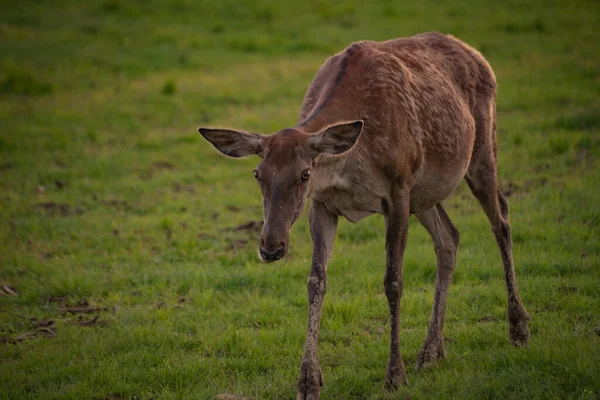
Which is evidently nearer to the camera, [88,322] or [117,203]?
[88,322]

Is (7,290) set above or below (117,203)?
below

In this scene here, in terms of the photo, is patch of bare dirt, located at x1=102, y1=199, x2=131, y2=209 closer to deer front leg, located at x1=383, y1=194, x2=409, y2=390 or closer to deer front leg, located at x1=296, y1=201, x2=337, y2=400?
deer front leg, located at x1=296, y1=201, x2=337, y2=400

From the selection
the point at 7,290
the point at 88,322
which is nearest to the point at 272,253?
the point at 88,322

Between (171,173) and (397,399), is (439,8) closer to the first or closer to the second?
(171,173)

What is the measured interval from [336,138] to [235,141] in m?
0.82

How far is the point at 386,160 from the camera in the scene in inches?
242

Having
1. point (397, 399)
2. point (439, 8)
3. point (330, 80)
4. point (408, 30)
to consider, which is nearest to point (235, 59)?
point (408, 30)

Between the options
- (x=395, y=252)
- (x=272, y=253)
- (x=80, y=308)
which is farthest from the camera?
(x=80, y=308)

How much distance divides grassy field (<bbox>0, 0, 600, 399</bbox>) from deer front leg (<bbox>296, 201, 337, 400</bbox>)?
0.76 ft

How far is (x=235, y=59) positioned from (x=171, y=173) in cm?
672

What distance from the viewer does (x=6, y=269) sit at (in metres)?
9.43

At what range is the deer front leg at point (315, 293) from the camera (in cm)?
599

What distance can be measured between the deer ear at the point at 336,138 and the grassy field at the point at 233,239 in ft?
6.18

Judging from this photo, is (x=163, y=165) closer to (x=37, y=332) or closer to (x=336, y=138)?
(x=37, y=332)
